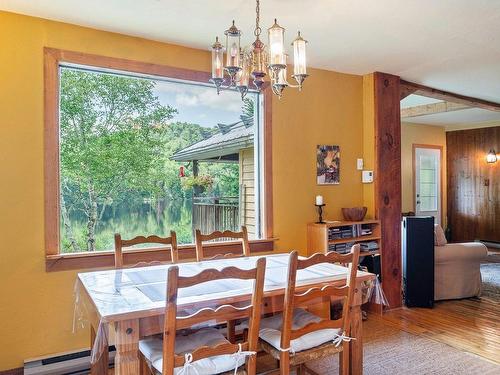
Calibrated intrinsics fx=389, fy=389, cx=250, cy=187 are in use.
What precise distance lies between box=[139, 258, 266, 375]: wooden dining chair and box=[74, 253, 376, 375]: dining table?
0.34 feet

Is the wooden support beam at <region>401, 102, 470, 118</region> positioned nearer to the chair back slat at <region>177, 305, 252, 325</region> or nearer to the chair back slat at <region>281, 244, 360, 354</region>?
the chair back slat at <region>281, 244, 360, 354</region>

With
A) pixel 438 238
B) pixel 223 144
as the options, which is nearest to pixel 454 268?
pixel 438 238

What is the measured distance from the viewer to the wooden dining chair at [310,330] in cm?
199

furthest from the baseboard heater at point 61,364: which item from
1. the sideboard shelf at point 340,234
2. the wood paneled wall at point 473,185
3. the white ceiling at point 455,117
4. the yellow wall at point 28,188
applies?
the wood paneled wall at point 473,185

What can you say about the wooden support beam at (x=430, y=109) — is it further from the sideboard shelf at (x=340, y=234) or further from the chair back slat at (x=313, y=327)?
the chair back slat at (x=313, y=327)

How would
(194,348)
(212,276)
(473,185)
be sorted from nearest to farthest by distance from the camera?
(212,276) < (194,348) < (473,185)

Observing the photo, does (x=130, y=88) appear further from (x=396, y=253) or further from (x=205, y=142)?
(x=396, y=253)

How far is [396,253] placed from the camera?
14.2ft

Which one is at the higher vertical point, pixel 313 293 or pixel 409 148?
pixel 409 148

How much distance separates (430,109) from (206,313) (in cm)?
601

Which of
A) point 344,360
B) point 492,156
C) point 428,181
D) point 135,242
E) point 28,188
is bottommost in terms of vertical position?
point 344,360

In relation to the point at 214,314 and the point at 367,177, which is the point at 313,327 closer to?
the point at 214,314

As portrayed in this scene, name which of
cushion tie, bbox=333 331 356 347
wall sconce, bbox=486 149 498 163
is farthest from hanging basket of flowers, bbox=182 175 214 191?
wall sconce, bbox=486 149 498 163

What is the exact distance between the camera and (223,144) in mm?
3764
